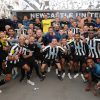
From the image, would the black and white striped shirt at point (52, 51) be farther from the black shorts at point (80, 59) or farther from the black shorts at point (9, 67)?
the black shorts at point (9, 67)

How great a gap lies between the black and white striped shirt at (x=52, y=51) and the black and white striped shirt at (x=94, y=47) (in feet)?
3.01

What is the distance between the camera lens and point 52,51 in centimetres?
902

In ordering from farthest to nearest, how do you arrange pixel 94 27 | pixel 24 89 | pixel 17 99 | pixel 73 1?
1. pixel 73 1
2. pixel 94 27
3. pixel 24 89
4. pixel 17 99

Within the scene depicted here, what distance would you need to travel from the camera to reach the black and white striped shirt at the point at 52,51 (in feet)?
29.6

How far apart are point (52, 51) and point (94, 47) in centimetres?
141

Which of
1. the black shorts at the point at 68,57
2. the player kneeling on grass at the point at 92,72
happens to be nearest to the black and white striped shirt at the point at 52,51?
the black shorts at the point at 68,57

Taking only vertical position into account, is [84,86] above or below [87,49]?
below

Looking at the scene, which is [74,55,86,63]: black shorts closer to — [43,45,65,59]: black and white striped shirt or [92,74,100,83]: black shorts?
[43,45,65,59]: black and white striped shirt

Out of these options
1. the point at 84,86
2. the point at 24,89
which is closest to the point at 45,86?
the point at 24,89

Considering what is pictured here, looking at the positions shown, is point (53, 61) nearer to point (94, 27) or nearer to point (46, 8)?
point (94, 27)

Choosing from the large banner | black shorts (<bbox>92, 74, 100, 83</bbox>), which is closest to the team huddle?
black shorts (<bbox>92, 74, 100, 83</bbox>)

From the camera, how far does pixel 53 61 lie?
358 inches

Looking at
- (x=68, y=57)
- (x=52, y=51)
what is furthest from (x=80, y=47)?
(x=52, y=51)

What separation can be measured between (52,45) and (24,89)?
71.4 inches
